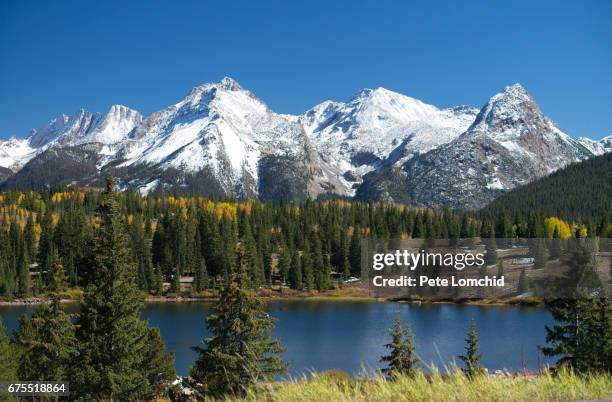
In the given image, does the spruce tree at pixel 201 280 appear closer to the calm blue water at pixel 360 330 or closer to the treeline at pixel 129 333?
the calm blue water at pixel 360 330

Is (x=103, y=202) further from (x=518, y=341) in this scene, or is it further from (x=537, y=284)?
(x=537, y=284)

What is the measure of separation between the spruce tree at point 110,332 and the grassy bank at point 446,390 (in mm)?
24761

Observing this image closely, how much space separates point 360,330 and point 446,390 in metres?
86.1

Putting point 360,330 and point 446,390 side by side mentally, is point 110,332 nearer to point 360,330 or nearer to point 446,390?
point 446,390

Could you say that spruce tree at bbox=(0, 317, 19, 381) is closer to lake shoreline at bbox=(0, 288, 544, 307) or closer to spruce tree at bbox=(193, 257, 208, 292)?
lake shoreline at bbox=(0, 288, 544, 307)

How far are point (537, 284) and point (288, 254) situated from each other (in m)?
74.3

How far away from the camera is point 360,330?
310ft

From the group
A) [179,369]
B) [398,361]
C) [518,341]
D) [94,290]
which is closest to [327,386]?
[94,290]

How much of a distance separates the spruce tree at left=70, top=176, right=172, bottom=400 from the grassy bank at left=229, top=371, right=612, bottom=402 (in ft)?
81.2

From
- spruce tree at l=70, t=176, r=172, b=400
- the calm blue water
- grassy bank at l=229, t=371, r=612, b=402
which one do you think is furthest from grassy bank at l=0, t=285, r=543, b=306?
grassy bank at l=229, t=371, r=612, b=402

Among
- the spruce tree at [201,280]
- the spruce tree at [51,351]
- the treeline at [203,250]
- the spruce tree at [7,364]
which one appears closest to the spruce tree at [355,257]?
the treeline at [203,250]

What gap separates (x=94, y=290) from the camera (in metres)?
35.1

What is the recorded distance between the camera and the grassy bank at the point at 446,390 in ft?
32.7

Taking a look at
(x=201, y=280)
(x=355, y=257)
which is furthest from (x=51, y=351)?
(x=355, y=257)
